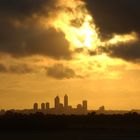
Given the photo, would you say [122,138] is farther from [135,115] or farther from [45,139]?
[135,115]

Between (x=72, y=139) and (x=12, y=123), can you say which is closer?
(x=72, y=139)

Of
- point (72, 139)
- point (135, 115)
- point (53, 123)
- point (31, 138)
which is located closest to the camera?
point (72, 139)

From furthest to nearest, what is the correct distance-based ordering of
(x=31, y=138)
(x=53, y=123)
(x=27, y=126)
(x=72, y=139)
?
1. (x=53, y=123)
2. (x=27, y=126)
3. (x=31, y=138)
4. (x=72, y=139)

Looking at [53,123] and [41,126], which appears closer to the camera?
[41,126]

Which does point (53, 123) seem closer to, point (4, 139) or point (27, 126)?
point (27, 126)

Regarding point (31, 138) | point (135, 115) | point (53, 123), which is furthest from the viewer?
point (135, 115)

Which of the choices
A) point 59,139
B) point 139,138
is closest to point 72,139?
point 59,139

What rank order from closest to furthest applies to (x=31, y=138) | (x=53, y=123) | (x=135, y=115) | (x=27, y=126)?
(x=31, y=138) < (x=27, y=126) < (x=53, y=123) < (x=135, y=115)

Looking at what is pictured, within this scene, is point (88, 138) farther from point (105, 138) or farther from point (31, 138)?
point (31, 138)

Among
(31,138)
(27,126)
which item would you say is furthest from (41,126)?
(31,138)
